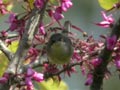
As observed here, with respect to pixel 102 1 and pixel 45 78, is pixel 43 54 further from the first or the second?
pixel 102 1

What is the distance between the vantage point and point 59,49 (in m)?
1.78

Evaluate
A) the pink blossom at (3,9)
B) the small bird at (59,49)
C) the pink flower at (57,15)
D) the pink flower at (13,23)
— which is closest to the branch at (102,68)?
the small bird at (59,49)

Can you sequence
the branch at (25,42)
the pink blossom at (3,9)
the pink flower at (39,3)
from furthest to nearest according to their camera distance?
the pink blossom at (3,9), the pink flower at (39,3), the branch at (25,42)

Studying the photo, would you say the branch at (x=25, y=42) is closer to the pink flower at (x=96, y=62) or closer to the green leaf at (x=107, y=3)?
the pink flower at (x=96, y=62)

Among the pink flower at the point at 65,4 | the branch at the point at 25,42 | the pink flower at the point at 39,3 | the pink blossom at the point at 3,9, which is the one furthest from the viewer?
the pink blossom at the point at 3,9

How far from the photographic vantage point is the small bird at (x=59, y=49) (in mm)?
1779

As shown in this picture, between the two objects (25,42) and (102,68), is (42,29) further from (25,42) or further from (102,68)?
(102,68)

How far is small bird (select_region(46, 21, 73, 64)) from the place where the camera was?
178 cm

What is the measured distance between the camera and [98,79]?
186 cm

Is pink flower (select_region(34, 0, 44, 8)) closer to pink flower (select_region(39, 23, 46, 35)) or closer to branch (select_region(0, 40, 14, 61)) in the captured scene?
pink flower (select_region(39, 23, 46, 35))

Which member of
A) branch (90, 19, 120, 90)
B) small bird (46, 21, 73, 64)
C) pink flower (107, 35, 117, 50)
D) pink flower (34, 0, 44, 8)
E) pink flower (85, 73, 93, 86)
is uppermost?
pink flower (34, 0, 44, 8)

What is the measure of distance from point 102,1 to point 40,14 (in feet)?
1.60

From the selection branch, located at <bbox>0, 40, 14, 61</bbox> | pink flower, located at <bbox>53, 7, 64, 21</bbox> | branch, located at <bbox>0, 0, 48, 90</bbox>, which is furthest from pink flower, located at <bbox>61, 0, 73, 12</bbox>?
branch, located at <bbox>0, 40, 14, 61</bbox>

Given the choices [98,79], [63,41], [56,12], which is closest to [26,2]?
[56,12]
